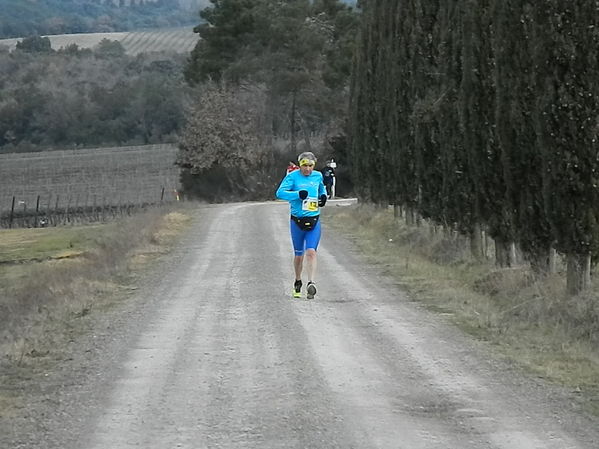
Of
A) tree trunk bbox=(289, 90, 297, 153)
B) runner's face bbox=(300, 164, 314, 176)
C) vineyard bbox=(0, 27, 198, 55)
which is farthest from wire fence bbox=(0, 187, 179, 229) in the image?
vineyard bbox=(0, 27, 198, 55)

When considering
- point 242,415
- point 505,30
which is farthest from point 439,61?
point 242,415

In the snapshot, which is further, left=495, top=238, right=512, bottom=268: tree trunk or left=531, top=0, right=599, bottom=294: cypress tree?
left=495, top=238, right=512, bottom=268: tree trunk

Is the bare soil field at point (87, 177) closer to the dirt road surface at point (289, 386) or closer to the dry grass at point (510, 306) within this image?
the dry grass at point (510, 306)

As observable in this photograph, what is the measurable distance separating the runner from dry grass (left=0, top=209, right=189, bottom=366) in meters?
2.75

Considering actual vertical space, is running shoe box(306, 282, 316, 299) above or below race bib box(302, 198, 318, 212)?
below

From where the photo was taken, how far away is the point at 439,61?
22.2 metres

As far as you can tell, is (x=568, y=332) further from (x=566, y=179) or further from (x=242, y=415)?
(x=242, y=415)

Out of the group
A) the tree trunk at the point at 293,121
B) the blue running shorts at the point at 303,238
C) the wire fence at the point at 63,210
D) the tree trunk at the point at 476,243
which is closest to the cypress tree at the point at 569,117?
the blue running shorts at the point at 303,238

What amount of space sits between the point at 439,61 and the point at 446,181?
2.68 metres

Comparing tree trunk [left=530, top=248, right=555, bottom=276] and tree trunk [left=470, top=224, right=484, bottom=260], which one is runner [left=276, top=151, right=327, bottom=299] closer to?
tree trunk [left=530, top=248, right=555, bottom=276]

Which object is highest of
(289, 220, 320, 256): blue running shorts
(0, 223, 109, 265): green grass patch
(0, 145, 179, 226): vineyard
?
(289, 220, 320, 256): blue running shorts

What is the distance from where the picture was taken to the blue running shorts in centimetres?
1500

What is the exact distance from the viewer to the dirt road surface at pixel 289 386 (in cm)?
742

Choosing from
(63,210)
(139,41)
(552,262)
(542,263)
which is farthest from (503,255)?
(139,41)
